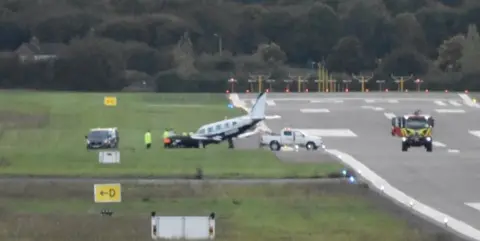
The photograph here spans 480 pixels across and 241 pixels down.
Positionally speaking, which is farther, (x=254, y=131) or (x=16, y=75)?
(x=16, y=75)

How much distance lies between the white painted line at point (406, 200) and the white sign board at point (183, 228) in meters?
6.68

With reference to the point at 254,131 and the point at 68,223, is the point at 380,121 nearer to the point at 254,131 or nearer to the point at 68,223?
the point at 254,131

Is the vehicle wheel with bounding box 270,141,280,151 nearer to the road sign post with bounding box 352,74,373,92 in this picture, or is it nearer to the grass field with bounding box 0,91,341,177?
the grass field with bounding box 0,91,341,177

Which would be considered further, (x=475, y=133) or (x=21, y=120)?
(x=21, y=120)

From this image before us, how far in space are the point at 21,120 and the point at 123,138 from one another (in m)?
16.9

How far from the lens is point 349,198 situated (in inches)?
1781

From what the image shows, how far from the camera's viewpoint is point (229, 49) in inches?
7598

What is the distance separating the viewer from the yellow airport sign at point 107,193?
42750 millimetres

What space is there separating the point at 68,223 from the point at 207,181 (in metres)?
12.0

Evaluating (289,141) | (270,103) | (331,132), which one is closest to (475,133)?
(331,132)

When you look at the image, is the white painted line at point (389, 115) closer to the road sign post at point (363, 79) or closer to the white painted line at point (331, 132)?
the white painted line at point (331, 132)

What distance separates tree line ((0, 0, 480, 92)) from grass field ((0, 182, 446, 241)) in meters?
102

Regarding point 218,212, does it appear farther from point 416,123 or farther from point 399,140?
point 399,140

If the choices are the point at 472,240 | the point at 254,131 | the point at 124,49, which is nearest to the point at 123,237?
the point at 472,240
